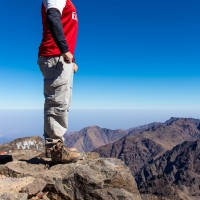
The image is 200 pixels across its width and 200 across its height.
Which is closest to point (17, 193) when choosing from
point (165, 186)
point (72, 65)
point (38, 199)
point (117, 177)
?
point (38, 199)

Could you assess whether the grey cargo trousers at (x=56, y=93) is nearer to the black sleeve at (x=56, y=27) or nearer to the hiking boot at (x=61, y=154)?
the hiking boot at (x=61, y=154)

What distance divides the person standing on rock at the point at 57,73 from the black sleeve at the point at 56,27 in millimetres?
135

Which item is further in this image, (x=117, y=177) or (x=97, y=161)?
(x=97, y=161)

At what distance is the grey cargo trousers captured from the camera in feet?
22.1

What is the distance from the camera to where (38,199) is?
582cm

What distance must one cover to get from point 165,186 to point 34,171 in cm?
11457

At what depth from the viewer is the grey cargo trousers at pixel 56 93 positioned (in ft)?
22.1

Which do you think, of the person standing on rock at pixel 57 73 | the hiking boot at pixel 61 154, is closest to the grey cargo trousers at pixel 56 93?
the person standing on rock at pixel 57 73

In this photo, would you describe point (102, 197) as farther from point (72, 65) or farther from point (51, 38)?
point (51, 38)

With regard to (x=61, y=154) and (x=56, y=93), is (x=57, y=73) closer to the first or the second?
(x=56, y=93)

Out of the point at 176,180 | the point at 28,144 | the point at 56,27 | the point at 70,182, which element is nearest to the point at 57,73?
the point at 56,27

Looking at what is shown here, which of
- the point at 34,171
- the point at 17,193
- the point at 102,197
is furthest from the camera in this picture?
the point at 34,171

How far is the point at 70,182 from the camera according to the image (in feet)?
20.8

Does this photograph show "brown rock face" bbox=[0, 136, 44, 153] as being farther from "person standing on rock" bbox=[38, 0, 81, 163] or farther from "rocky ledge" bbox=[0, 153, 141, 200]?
"person standing on rock" bbox=[38, 0, 81, 163]
